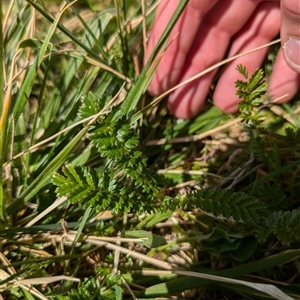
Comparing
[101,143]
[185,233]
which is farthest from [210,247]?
[101,143]

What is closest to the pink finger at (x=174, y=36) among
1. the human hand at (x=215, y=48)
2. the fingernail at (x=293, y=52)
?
the human hand at (x=215, y=48)

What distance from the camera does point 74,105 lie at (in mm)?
1326

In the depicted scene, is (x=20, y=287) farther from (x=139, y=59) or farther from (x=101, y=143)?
(x=139, y=59)

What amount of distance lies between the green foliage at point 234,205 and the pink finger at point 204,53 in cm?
44

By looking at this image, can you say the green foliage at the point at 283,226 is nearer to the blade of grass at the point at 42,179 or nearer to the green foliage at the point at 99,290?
the green foliage at the point at 99,290

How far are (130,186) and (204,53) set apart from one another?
52cm

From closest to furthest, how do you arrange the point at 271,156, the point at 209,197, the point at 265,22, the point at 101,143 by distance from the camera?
the point at 101,143 → the point at 209,197 → the point at 271,156 → the point at 265,22

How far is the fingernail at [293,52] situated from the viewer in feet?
3.94

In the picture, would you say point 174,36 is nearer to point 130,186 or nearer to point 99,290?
point 130,186

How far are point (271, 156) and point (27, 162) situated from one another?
0.66 m

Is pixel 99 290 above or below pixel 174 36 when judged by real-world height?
below

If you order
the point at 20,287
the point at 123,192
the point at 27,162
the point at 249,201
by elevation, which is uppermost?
the point at 249,201

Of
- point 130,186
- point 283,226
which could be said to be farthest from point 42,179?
point 283,226

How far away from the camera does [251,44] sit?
4.94ft
